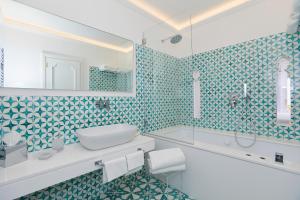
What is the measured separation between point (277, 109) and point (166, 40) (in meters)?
1.85

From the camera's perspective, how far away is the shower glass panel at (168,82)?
2301mm

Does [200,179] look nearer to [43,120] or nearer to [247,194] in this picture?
[247,194]

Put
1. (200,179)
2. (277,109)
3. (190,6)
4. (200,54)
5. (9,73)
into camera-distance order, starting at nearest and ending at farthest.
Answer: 1. (9,73)
2. (200,179)
3. (277,109)
4. (190,6)
5. (200,54)

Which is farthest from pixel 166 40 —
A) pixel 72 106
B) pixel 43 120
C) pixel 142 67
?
pixel 43 120

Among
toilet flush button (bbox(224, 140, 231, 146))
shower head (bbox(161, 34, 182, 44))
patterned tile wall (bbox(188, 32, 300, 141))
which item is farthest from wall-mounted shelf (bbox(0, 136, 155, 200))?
shower head (bbox(161, 34, 182, 44))

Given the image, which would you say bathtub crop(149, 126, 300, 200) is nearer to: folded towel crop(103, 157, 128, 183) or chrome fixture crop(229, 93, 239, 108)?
chrome fixture crop(229, 93, 239, 108)

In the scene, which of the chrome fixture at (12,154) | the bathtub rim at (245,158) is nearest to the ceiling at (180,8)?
the bathtub rim at (245,158)

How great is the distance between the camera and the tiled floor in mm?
1441

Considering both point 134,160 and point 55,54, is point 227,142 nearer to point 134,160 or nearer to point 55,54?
point 134,160

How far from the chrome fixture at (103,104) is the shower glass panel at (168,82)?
645mm

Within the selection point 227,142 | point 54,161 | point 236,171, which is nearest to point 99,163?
point 54,161

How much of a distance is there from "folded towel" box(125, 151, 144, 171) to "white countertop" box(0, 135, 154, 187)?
0.08 meters

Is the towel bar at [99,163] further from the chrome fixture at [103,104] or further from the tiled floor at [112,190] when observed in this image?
the chrome fixture at [103,104]

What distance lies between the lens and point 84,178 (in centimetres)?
162
